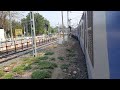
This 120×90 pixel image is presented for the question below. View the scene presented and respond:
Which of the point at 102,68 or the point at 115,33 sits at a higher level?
the point at 115,33

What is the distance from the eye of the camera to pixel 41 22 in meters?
67.9
